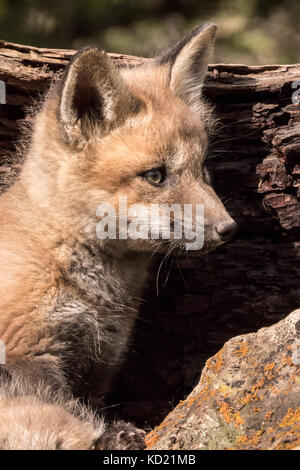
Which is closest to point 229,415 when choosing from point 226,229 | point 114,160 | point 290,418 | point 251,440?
point 251,440

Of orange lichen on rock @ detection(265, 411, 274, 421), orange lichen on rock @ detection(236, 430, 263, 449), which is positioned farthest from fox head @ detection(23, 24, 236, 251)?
orange lichen on rock @ detection(236, 430, 263, 449)

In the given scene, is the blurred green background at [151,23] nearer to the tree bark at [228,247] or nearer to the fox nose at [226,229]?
the tree bark at [228,247]

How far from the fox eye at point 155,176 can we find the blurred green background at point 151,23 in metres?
2.96

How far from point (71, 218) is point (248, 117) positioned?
6.11 ft

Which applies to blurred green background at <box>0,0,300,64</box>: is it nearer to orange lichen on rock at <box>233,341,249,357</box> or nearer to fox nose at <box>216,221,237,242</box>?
fox nose at <box>216,221,237,242</box>

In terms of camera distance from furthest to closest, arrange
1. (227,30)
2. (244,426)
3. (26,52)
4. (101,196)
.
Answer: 1. (227,30)
2. (26,52)
3. (101,196)
4. (244,426)

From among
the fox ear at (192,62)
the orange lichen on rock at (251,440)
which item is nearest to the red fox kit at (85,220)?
the fox ear at (192,62)

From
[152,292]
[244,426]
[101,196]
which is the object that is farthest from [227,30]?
[244,426]

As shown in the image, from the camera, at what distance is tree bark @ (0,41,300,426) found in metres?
4.85

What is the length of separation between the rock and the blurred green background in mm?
3893

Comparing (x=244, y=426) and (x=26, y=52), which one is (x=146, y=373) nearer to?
(x=244, y=426)

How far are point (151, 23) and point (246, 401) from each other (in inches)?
193

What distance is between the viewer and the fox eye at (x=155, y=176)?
3805mm

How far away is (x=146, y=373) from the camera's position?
522cm
